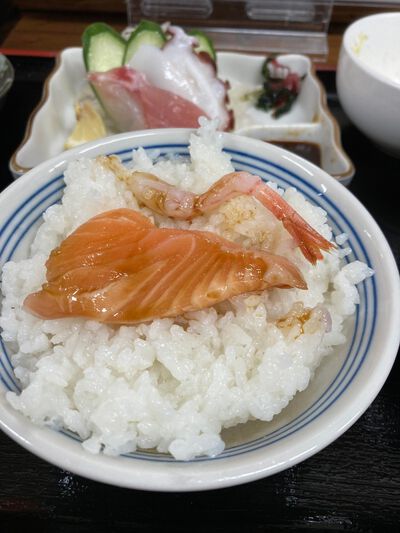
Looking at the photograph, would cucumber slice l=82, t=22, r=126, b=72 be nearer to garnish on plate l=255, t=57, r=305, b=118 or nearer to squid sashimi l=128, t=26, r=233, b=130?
squid sashimi l=128, t=26, r=233, b=130

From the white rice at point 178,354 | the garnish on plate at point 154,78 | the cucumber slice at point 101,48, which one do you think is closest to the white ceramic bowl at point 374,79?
the garnish on plate at point 154,78

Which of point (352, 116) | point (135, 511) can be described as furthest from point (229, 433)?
point (352, 116)

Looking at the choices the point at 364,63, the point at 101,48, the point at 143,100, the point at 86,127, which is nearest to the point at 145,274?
the point at 143,100

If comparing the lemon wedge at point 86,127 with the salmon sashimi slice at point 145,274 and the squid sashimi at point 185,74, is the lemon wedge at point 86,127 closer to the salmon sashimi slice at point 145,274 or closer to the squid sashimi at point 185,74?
the squid sashimi at point 185,74

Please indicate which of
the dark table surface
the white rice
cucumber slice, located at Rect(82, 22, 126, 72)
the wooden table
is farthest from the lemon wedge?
the dark table surface

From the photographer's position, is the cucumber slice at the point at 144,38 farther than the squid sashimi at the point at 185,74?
Yes

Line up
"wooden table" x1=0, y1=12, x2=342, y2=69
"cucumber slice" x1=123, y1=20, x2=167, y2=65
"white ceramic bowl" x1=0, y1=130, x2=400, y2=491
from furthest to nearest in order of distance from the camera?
"wooden table" x1=0, y1=12, x2=342, y2=69 < "cucumber slice" x1=123, y1=20, x2=167, y2=65 < "white ceramic bowl" x1=0, y1=130, x2=400, y2=491

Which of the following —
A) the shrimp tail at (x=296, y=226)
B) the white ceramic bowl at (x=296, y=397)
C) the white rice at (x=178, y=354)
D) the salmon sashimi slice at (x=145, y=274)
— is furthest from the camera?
the shrimp tail at (x=296, y=226)
